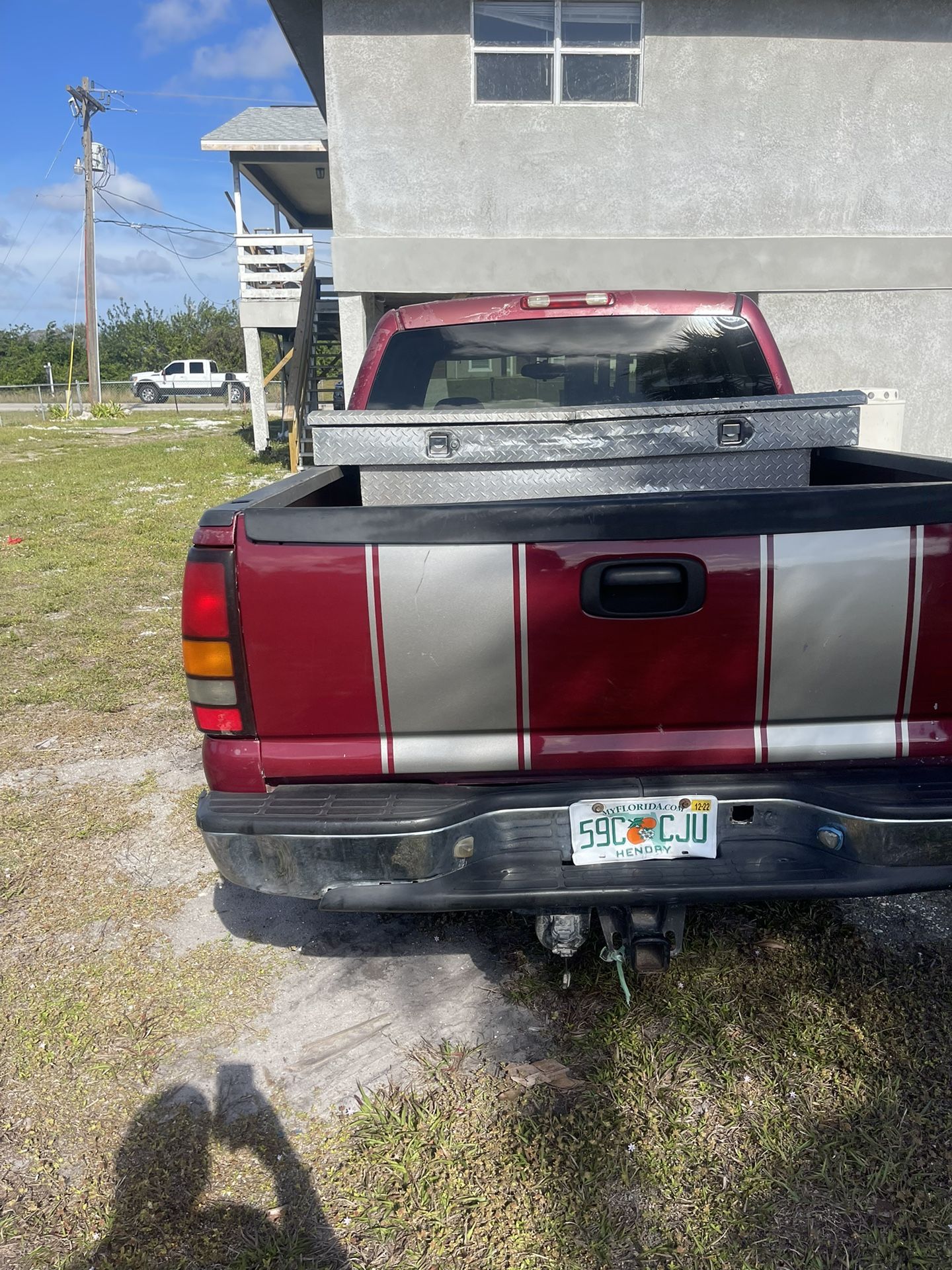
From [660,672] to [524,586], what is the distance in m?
0.41

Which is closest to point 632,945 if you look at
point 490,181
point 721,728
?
point 721,728

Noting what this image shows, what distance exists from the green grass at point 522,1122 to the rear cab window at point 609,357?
6.70 ft

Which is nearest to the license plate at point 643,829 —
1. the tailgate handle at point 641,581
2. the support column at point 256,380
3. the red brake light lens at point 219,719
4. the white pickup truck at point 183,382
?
the tailgate handle at point 641,581

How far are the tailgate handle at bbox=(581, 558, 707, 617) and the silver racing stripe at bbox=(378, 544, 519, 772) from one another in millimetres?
198

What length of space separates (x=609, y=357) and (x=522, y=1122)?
2.78 m

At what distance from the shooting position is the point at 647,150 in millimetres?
10164

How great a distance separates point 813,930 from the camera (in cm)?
307

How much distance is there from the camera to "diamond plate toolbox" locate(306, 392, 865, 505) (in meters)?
2.98

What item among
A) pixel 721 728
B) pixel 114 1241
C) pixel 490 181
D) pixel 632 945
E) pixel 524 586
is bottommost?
pixel 114 1241

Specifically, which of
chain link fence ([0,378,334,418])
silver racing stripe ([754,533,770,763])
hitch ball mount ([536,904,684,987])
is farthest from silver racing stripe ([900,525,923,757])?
chain link fence ([0,378,334,418])

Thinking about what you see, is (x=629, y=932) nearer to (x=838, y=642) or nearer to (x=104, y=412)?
(x=838, y=642)

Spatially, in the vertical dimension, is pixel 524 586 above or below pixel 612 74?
below

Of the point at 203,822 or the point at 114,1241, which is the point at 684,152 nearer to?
the point at 203,822

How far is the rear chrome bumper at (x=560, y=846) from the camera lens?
223 cm
